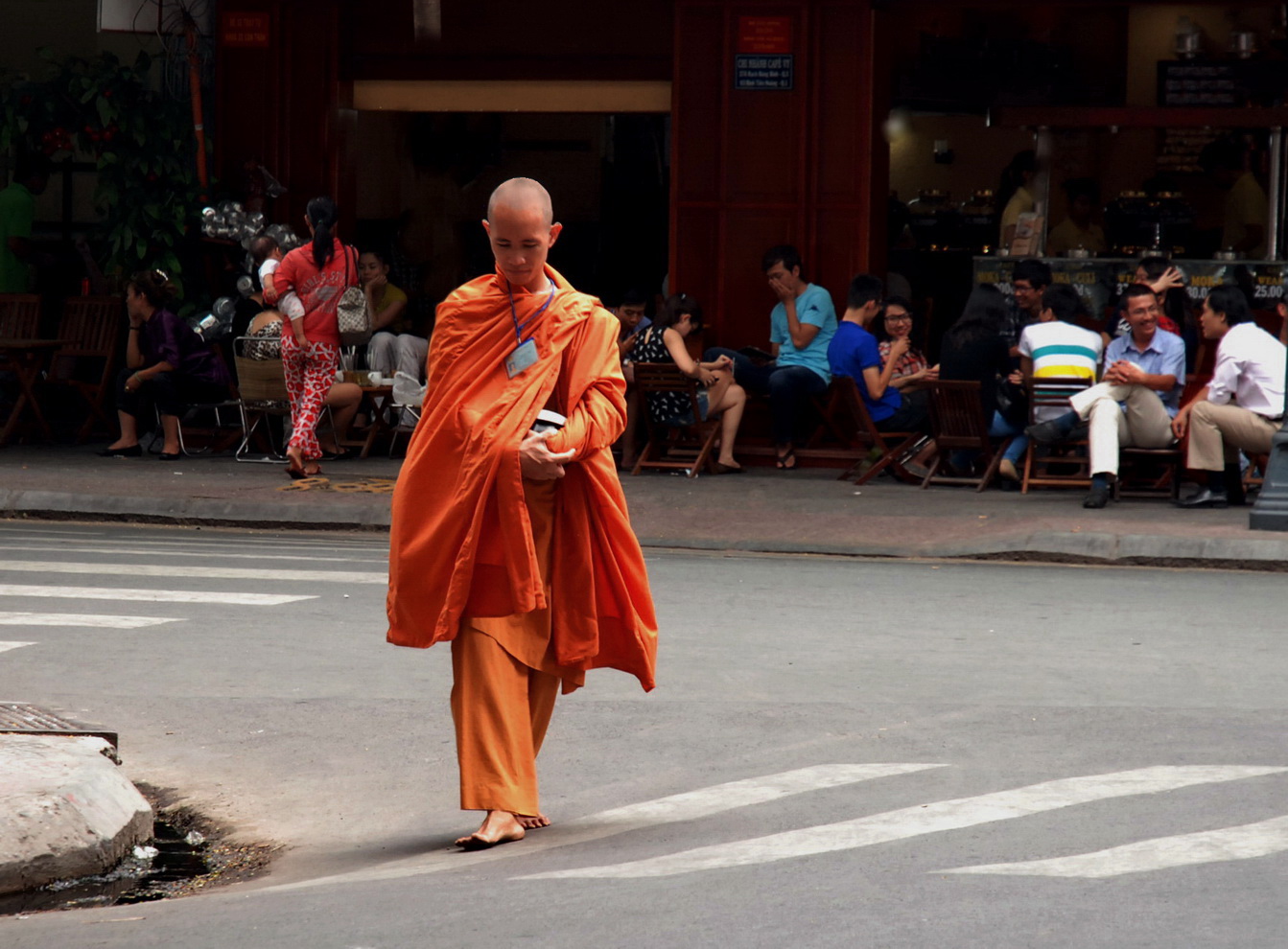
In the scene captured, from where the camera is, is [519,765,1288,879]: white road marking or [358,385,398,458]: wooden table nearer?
[519,765,1288,879]: white road marking

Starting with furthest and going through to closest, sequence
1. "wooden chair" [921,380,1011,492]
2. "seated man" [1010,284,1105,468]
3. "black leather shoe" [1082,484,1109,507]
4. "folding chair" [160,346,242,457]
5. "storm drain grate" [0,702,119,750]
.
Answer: "folding chair" [160,346,242,457] < "wooden chair" [921,380,1011,492] < "seated man" [1010,284,1105,468] < "black leather shoe" [1082,484,1109,507] < "storm drain grate" [0,702,119,750]

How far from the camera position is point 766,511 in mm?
13039

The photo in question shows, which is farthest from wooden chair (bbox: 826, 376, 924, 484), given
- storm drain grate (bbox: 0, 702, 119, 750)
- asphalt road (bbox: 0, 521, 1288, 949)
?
storm drain grate (bbox: 0, 702, 119, 750)

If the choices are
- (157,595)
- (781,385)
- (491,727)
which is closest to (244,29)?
(781,385)

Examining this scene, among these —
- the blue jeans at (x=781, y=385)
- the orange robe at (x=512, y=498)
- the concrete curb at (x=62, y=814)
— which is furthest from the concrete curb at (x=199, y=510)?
the orange robe at (x=512, y=498)

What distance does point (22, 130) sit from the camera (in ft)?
55.1

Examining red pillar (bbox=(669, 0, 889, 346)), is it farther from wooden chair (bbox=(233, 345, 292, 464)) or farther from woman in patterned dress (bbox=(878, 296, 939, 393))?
wooden chair (bbox=(233, 345, 292, 464))

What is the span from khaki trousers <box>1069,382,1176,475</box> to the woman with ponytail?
538 centimetres

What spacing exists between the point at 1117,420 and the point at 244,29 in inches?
328

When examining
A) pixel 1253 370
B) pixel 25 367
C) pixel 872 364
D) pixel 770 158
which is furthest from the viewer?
pixel 25 367

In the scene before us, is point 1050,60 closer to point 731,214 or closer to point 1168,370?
point 731,214

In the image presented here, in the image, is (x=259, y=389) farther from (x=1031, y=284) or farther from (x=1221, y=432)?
(x=1221, y=432)

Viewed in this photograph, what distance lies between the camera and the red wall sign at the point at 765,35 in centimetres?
1567

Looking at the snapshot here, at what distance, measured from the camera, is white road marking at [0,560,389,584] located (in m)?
10.4
